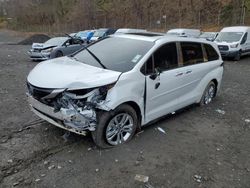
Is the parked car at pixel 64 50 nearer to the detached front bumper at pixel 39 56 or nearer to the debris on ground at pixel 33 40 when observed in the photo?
the detached front bumper at pixel 39 56

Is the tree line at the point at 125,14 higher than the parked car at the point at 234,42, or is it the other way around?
the tree line at the point at 125,14

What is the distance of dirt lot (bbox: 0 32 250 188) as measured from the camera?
3.55 m

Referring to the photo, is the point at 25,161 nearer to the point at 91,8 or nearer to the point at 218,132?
the point at 218,132

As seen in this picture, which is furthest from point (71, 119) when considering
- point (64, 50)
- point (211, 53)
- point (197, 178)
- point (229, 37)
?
point (229, 37)

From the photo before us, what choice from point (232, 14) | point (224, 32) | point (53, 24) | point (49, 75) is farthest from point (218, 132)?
point (53, 24)

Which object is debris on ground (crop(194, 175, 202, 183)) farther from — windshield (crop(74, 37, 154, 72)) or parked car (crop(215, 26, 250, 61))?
parked car (crop(215, 26, 250, 61))

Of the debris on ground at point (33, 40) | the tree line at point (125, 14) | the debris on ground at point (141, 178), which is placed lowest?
the debris on ground at point (141, 178)

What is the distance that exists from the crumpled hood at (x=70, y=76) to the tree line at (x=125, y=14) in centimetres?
3044

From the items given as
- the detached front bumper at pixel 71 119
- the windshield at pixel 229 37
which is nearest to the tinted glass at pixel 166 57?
the detached front bumper at pixel 71 119

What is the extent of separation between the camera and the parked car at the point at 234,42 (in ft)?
50.0

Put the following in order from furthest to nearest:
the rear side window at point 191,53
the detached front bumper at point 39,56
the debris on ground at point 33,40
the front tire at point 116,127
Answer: the debris on ground at point 33,40 → the detached front bumper at point 39,56 → the rear side window at point 191,53 → the front tire at point 116,127

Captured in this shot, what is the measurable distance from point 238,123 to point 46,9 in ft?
218

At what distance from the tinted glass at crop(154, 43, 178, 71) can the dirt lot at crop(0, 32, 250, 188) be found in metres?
1.17

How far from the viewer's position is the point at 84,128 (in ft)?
12.8
